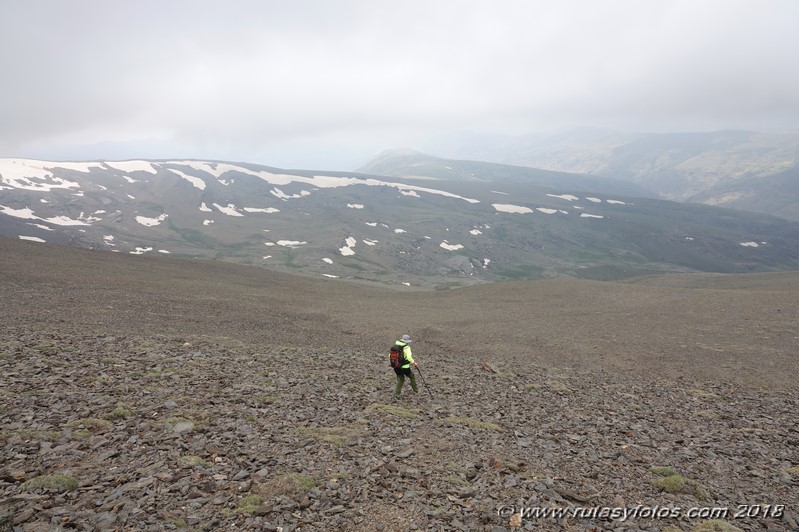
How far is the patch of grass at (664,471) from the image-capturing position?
12828 mm

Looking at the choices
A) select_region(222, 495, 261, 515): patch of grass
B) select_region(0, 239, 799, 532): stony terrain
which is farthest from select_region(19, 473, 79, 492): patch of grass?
select_region(222, 495, 261, 515): patch of grass

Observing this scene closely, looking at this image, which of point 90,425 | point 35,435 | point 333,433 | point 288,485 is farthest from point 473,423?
point 35,435

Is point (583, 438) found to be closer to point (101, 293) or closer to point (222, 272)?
point (101, 293)

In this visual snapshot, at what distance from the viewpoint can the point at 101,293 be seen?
1742 inches

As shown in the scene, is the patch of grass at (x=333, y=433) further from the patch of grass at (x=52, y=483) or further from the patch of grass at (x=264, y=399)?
the patch of grass at (x=52, y=483)

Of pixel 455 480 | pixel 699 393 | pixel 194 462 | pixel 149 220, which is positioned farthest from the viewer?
pixel 149 220

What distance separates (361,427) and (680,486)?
373 inches

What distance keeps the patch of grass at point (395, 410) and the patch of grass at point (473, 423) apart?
4.44 feet

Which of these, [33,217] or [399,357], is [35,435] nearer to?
[399,357]

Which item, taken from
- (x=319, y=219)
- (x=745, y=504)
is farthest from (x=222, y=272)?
(x=319, y=219)

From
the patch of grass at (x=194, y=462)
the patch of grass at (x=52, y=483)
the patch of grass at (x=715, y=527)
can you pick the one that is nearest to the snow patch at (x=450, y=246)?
the patch of grass at (x=194, y=462)

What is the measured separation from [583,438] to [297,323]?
32.2 m

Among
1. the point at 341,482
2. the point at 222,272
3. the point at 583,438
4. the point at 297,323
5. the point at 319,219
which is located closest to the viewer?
the point at 341,482

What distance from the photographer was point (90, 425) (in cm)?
1298
